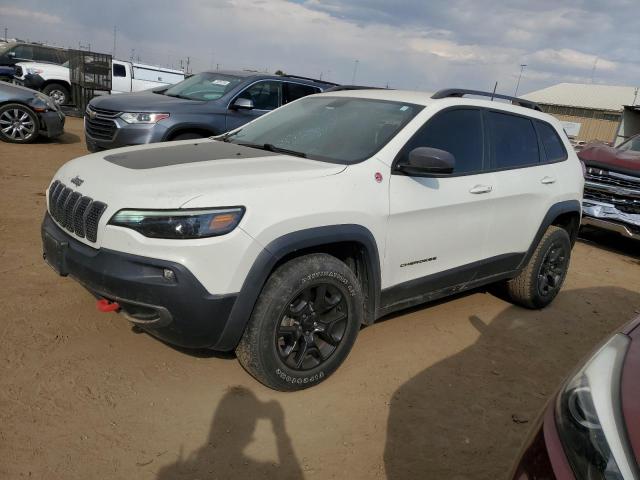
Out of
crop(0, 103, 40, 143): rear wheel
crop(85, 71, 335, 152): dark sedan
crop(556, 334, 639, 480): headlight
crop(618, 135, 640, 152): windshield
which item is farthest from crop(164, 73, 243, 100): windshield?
crop(556, 334, 639, 480): headlight

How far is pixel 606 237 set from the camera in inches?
362

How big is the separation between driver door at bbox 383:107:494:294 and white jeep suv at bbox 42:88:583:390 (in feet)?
0.04

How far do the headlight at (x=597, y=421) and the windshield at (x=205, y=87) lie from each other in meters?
6.75

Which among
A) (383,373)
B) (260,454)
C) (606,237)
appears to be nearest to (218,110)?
(383,373)

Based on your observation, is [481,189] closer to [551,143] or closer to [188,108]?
[551,143]

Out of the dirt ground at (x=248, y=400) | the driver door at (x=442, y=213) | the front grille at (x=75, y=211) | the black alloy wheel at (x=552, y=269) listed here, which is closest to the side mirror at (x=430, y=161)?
the driver door at (x=442, y=213)

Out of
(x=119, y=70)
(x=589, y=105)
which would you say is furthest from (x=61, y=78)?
(x=589, y=105)

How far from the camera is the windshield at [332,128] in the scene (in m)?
3.44

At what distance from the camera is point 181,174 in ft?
9.58

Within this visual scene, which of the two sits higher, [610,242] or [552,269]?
[552,269]

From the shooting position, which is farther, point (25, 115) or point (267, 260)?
point (25, 115)

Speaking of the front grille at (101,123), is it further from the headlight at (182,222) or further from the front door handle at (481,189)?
the front door handle at (481,189)

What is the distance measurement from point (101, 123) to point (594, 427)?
7.27 metres

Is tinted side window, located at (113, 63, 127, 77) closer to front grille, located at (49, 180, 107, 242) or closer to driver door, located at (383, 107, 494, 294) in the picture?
front grille, located at (49, 180, 107, 242)
